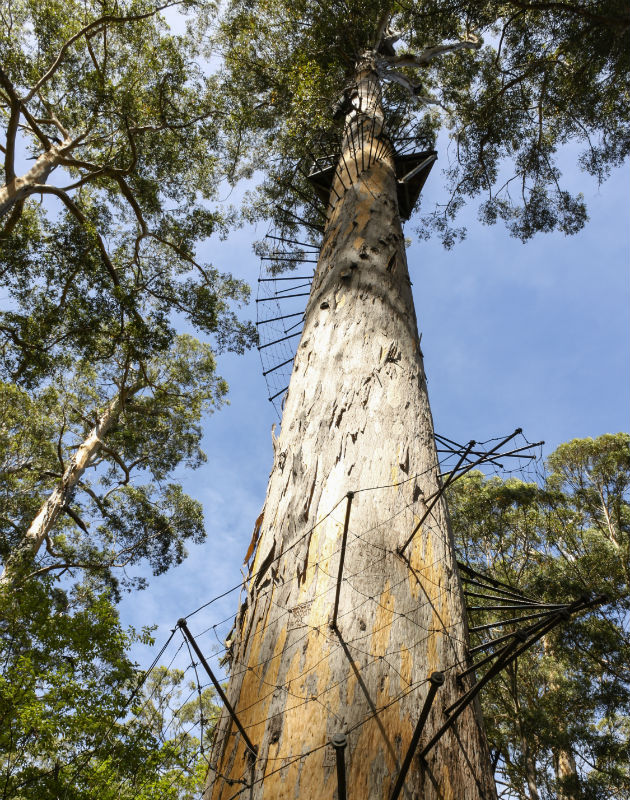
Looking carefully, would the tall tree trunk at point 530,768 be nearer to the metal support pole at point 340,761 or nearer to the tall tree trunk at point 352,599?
the tall tree trunk at point 352,599

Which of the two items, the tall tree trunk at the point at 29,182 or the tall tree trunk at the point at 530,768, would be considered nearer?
the tall tree trunk at the point at 29,182

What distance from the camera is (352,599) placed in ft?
4.91

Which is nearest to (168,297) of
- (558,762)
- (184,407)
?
(184,407)

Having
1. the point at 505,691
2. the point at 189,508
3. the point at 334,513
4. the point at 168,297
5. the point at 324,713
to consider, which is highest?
the point at 168,297

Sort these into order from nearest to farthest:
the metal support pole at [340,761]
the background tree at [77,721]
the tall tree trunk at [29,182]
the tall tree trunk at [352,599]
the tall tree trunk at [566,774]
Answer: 1. the metal support pole at [340,761]
2. the tall tree trunk at [352,599]
3. the background tree at [77,721]
4. the tall tree trunk at [29,182]
5. the tall tree trunk at [566,774]

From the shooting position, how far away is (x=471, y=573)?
91.0 inches

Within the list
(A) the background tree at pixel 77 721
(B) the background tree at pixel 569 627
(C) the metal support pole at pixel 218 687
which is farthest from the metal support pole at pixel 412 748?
(B) the background tree at pixel 569 627

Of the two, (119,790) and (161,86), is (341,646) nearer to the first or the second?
(119,790)

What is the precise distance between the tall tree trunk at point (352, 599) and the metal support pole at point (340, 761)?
0.21 ft

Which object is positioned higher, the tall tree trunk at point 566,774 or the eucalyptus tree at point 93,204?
the eucalyptus tree at point 93,204

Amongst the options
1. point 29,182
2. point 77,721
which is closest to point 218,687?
point 77,721

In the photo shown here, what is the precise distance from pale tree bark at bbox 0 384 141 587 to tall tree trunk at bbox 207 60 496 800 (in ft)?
23.4

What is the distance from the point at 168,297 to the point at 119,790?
7885mm

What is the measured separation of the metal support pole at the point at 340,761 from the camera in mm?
997
